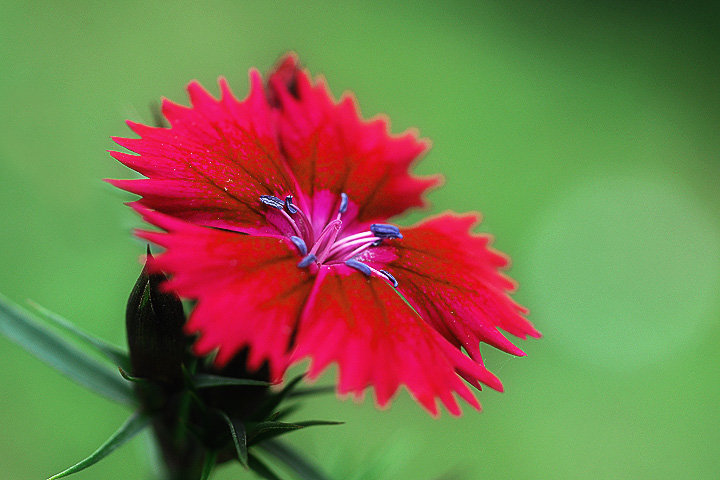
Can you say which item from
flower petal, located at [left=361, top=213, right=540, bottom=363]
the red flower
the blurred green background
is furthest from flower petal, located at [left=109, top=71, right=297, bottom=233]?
the blurred green background

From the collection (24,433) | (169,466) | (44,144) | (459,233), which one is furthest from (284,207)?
(44,144)

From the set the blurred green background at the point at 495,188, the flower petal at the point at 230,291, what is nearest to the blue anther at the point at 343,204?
the flower petal at the point at 230,291

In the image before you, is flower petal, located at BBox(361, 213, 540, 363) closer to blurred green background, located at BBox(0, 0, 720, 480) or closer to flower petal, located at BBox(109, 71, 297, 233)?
flower petal, located at BBox(109, 71, 297, 233)

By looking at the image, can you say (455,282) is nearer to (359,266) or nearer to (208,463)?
(359,266)

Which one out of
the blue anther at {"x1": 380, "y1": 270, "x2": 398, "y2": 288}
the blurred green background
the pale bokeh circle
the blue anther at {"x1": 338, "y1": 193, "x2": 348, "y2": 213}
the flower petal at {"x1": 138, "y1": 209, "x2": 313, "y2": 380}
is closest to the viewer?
the flower petal at {"x1": 138, "y1": 209, "x2": 313, "y2": 380}

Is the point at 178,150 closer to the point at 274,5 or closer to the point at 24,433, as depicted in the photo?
the point at 24,433
